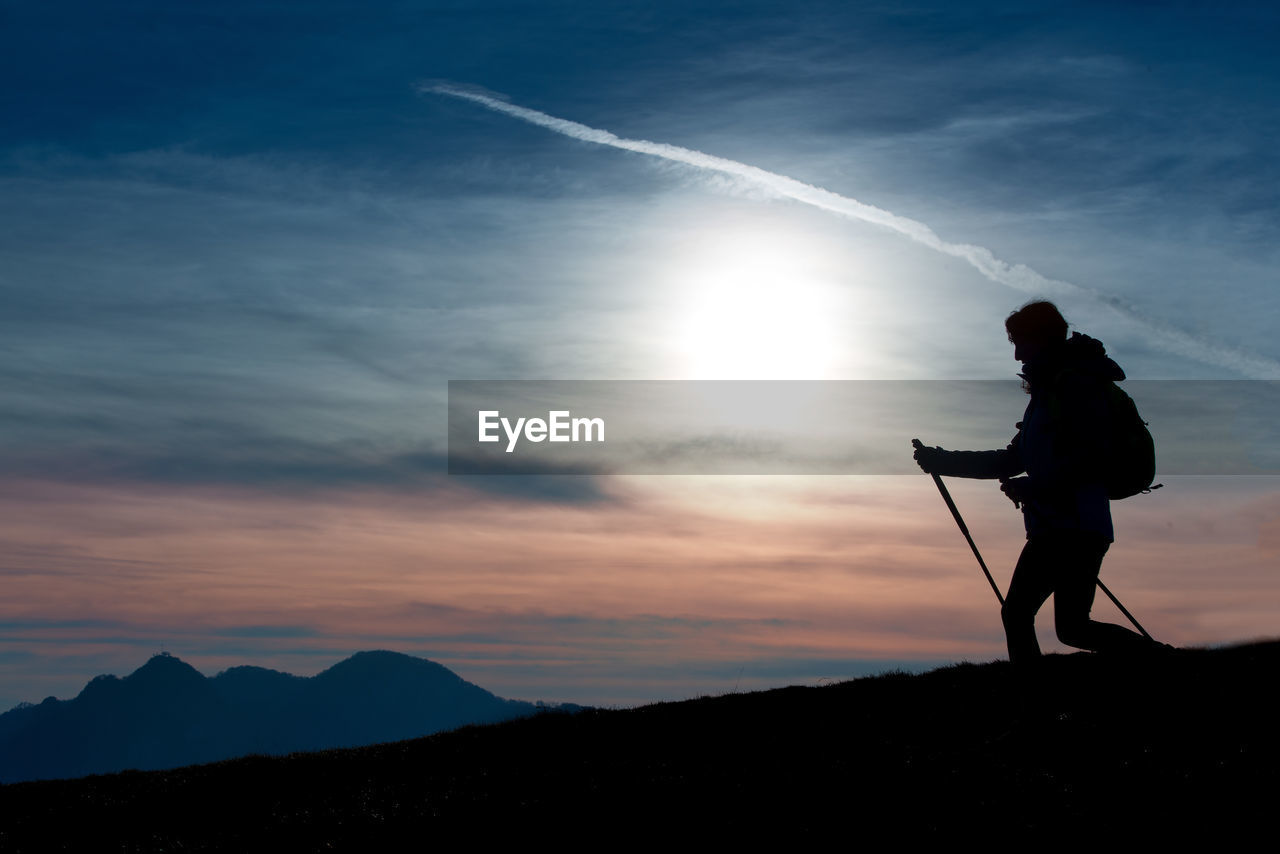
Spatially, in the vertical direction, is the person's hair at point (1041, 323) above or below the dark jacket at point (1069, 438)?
above

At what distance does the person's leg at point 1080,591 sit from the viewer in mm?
8273

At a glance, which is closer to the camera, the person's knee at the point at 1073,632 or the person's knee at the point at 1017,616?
the person's knee at the point at 1073,632

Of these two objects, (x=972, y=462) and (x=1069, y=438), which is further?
(x=972, y=462)

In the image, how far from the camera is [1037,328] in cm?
888

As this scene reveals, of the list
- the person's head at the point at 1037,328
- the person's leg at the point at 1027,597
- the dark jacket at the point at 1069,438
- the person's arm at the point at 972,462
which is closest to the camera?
the dark jacket at the point at 1069,438

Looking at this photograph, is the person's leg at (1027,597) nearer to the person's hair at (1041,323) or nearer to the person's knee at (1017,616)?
the person's knee at (1017,616)

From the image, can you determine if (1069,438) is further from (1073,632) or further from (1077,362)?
(1073,632)

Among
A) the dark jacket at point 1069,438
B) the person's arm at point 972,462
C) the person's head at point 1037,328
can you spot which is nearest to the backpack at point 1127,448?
the dark jacket at point 1069,438

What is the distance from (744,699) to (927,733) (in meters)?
6.21

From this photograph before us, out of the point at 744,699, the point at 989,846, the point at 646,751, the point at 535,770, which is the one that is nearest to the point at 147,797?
the point at 535,770

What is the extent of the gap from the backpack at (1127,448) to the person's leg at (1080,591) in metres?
0.50

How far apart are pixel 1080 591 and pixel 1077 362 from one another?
183 centimetres

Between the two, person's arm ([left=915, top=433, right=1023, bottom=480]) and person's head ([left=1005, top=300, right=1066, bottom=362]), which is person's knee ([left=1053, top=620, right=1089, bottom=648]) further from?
person's head ([left=1005, top=300, right=1066, bottom=362])

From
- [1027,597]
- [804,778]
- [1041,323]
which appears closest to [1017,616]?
[1027,597]
